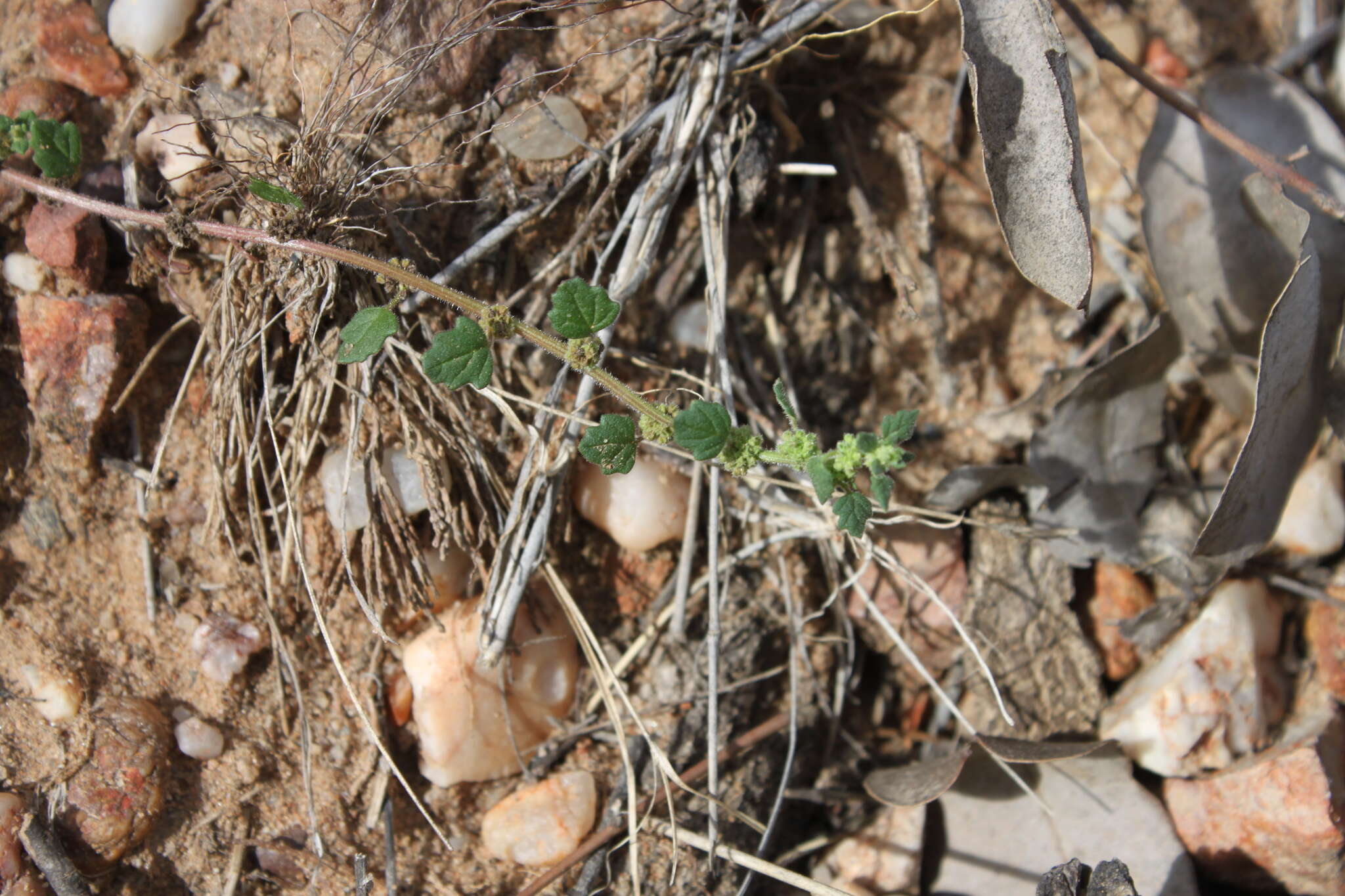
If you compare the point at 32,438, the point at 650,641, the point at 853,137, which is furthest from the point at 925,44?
the point at 32,438

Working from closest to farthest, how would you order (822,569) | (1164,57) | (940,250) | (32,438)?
(32,438), (822,569), (940,250), (1164,57)

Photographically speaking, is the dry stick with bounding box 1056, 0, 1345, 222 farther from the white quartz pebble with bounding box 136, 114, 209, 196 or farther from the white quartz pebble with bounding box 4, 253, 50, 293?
the white quartz pebble with bounding box 4, 253, 50, 293

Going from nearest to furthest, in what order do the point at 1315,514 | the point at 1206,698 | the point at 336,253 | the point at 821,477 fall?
the point at 821,477 < the point at 336,253 < the point at 1206,698 < the point at 1315,514

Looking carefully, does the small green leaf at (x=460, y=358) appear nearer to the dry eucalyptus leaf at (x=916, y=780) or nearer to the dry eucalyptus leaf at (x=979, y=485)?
the dry eucalyptus leaf at (x=979, y=485)

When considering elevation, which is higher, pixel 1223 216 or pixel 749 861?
pixel 1223 216

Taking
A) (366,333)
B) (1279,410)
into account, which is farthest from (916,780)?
(366,333)

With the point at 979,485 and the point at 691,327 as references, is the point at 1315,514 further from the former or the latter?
the point at 691,327

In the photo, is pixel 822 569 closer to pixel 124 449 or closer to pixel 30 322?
pixel 124 449
